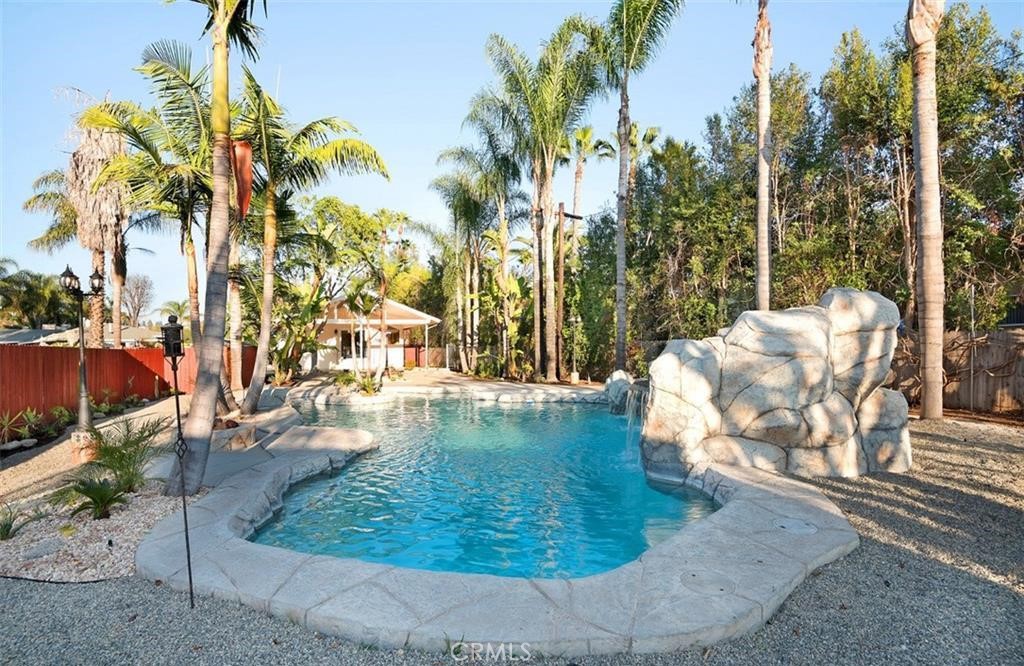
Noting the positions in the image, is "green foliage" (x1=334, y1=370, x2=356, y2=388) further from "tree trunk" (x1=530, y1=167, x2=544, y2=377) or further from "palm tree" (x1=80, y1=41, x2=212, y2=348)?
"palm tree" (x1=80, y1=41, x2=212, y2=348)

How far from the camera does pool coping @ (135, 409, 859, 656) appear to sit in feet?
10.9

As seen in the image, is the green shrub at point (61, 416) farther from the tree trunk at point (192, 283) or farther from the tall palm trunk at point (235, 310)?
the tall palm trunk at point (235, 310)

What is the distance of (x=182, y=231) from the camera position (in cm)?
1258

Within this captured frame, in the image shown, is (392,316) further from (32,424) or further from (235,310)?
(32,424)

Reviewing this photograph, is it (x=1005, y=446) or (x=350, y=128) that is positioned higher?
(x=350, y=128)

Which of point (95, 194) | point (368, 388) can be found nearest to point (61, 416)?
point (368, 388)

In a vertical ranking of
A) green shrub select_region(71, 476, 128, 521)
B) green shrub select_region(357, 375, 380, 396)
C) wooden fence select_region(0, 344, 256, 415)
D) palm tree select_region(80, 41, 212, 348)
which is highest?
palm tree select_region(80, 41, 212, 348)

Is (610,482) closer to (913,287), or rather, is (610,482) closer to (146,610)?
(146,610)

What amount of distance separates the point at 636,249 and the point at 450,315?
12.5 metres

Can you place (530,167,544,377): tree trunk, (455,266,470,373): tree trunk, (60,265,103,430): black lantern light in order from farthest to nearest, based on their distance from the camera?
(455,266,470,373): tree trunk, (530,167,544,377): tree trunk, (60,265,103,430): black lantern light

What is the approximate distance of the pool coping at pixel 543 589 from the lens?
3.33m

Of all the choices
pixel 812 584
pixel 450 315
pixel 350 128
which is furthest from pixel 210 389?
pixel 450 315

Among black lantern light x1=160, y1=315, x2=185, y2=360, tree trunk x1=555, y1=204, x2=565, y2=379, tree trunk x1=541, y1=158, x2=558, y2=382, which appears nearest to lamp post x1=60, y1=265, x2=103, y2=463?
black lantern light x1=160, y1=315, x2=185, y2=360

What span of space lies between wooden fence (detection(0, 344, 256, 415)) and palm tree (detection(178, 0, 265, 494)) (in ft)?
20.9
